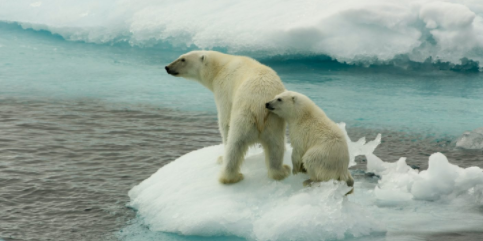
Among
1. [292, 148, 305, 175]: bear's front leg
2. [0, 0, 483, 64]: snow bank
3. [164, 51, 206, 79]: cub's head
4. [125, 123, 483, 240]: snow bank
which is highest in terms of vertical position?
[0, 0, 483, 64]: snow bank

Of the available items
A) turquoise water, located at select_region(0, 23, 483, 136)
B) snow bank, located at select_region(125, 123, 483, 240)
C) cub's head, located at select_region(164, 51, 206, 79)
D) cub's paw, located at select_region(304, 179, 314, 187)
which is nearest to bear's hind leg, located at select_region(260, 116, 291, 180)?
snow bank, located at select_region(125, 123, 483, 240)

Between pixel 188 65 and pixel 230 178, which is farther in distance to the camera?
pixel 188 65

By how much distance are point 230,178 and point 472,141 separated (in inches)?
165

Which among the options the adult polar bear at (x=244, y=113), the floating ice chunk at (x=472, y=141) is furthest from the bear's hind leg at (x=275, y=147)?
the floating ice chunk at (x=472, y=141)

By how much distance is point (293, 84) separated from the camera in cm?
1067

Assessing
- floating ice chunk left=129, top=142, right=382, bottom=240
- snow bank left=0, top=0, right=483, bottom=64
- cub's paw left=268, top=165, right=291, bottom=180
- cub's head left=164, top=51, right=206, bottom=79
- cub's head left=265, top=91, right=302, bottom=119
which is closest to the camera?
floating ice chunk left=129, top=142, right=382, bottom=240

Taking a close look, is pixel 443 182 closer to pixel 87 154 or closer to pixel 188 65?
pixel 188 65

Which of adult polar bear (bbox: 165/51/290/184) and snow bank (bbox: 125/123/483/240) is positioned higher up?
adult polar bear (bbox: 165/51/290/184)

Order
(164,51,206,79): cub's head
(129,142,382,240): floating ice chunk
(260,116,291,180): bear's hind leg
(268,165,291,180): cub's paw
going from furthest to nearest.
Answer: (164,51,206,79): cub's head < (268,165,291,180): cub's paw < (260,116,291,180): bear's hind leg < (129,142,382,240): floating ice chunk

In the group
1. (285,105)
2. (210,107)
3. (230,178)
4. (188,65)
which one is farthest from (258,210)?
(210,107)

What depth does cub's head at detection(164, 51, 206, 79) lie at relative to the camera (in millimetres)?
Answer: 5113

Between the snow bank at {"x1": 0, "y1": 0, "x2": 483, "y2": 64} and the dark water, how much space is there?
2.99 metres

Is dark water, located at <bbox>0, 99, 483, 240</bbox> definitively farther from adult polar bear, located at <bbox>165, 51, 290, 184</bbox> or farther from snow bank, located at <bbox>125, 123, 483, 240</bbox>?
adult polar bear, located at <bbox>165, 51, 290, 184</bbox>

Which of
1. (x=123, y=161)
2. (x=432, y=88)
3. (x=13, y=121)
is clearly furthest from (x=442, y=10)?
(x=13, y=121)
